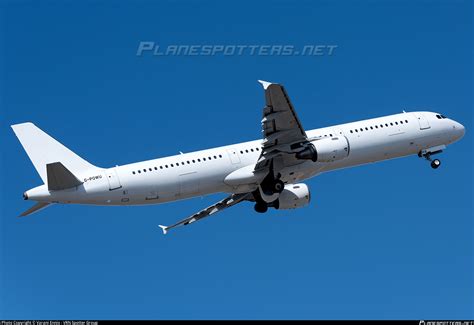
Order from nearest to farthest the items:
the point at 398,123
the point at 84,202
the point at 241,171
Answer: the point at 84,202, the point at 241,171, the point at 398,123

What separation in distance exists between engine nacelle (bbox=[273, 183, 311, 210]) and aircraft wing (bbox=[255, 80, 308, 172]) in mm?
4495

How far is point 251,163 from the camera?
197ft

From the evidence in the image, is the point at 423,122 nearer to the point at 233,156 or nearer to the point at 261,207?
the point at 261,207

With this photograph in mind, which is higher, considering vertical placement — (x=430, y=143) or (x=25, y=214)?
(x=430, y=143)

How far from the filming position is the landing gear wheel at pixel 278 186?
197ft

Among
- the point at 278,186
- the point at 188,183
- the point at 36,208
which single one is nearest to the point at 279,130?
the point at 278,186

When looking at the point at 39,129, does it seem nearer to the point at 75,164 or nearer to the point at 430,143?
the point at 75,164

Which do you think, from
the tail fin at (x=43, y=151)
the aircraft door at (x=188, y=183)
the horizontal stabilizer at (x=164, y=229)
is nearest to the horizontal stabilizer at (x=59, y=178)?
the tail fin at (x=43, y=151)

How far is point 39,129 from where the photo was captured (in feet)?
189

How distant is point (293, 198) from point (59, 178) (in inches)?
692

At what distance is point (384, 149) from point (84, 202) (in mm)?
20707

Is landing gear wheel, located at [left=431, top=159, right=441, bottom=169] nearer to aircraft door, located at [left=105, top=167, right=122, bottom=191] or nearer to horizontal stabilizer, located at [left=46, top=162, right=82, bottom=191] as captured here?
aircraft door, located at [left=105, top=167, right=122, bottom=191]

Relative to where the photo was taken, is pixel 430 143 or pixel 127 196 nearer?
pixel 127 196

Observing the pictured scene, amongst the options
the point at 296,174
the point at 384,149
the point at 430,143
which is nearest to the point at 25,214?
the point at 296,174
